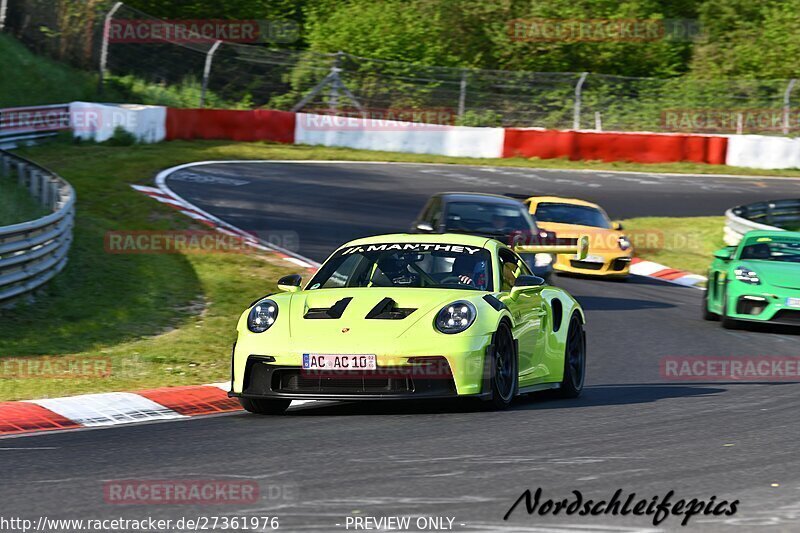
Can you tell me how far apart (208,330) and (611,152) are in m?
23.4

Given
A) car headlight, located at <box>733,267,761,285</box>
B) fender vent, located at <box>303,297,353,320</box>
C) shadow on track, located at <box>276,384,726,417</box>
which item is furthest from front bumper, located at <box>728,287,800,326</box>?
fender vent, located at <box>303,297,353,320</box>

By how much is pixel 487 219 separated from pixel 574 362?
19.4ft

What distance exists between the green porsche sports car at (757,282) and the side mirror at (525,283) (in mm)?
6974

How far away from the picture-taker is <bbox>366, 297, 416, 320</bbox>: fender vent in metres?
8.27

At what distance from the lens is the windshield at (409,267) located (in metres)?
9.10

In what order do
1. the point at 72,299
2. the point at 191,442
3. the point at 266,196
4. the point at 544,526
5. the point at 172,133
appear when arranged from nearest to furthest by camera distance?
the point at 544,526, the point at 191,442, the point at 72,299, the point at 266,196, the point at 172,133

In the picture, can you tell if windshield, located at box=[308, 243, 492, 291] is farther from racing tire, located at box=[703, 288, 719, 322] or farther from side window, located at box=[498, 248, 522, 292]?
racing tire, located at box=[703, 288, 719, 322]

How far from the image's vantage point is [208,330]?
13.3 meters

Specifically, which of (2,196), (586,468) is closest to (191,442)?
(586,468)

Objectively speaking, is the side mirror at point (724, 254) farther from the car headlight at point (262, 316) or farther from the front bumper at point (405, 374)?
the car headlight at point (262, 316)

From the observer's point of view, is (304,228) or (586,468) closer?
(586,468)

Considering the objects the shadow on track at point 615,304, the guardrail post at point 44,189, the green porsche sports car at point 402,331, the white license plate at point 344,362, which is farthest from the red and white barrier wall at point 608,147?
the white license plate at point 344,362

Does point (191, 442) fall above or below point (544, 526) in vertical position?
below

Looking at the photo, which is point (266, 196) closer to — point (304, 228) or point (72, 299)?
point (304, 228)
